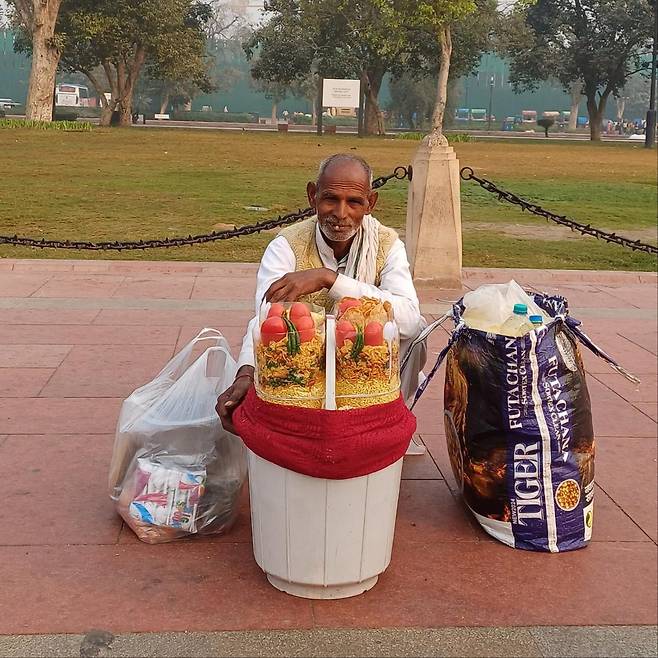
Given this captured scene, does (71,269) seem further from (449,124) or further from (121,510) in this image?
(449,124)

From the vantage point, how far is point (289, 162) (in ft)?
74.7

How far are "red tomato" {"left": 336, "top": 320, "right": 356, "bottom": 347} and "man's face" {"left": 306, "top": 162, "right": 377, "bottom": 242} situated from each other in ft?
1.95

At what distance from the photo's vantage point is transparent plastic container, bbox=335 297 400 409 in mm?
2512

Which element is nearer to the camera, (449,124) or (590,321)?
(590,321)

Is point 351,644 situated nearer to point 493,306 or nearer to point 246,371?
point 246,371

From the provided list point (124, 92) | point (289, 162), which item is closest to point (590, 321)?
point (289, 162)

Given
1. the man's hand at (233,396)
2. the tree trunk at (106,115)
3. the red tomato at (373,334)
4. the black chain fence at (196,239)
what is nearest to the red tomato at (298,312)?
the red tomato at (373,334)

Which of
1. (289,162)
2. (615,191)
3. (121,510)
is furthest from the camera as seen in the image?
(289,162)

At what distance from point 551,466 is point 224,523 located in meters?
1.09

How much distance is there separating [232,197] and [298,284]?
40.8 feet

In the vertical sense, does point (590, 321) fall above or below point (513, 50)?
below

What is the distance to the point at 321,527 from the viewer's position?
2.63 m

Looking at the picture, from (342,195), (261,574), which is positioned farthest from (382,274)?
(261,574)

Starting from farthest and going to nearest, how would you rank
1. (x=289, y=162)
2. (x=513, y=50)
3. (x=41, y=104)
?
(x=513, y=50)
(x=41, y=104)
(x=289, y=162)
